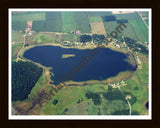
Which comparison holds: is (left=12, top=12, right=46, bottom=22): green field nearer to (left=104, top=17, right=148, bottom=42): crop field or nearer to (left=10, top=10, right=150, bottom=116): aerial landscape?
(left=10, top=10, right=150, bottom=116): aerial landscape

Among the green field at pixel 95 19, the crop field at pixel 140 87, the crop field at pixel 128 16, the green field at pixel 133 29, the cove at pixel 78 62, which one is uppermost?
the crop field at pixel 128 16

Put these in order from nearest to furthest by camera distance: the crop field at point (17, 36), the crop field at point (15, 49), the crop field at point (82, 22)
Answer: the crop field at point (15, 49), the crop field at point (17, 36), the crop field at point (82, 22)

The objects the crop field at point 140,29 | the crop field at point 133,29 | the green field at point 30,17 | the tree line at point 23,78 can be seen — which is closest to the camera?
the tree line at point 23,78

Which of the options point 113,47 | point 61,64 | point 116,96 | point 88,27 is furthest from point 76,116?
point 88,27

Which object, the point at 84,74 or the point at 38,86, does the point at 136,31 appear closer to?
the point at 84,74

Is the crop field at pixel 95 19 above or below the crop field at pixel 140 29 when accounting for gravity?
above

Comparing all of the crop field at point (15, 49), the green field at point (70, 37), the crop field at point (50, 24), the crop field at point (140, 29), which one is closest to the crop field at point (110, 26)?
the crop field at point (140, 29)

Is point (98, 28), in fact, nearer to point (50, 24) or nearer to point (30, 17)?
point (50, 24)

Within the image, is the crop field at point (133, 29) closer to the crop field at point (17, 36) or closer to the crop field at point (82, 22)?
the crop field at point (82, 22)
